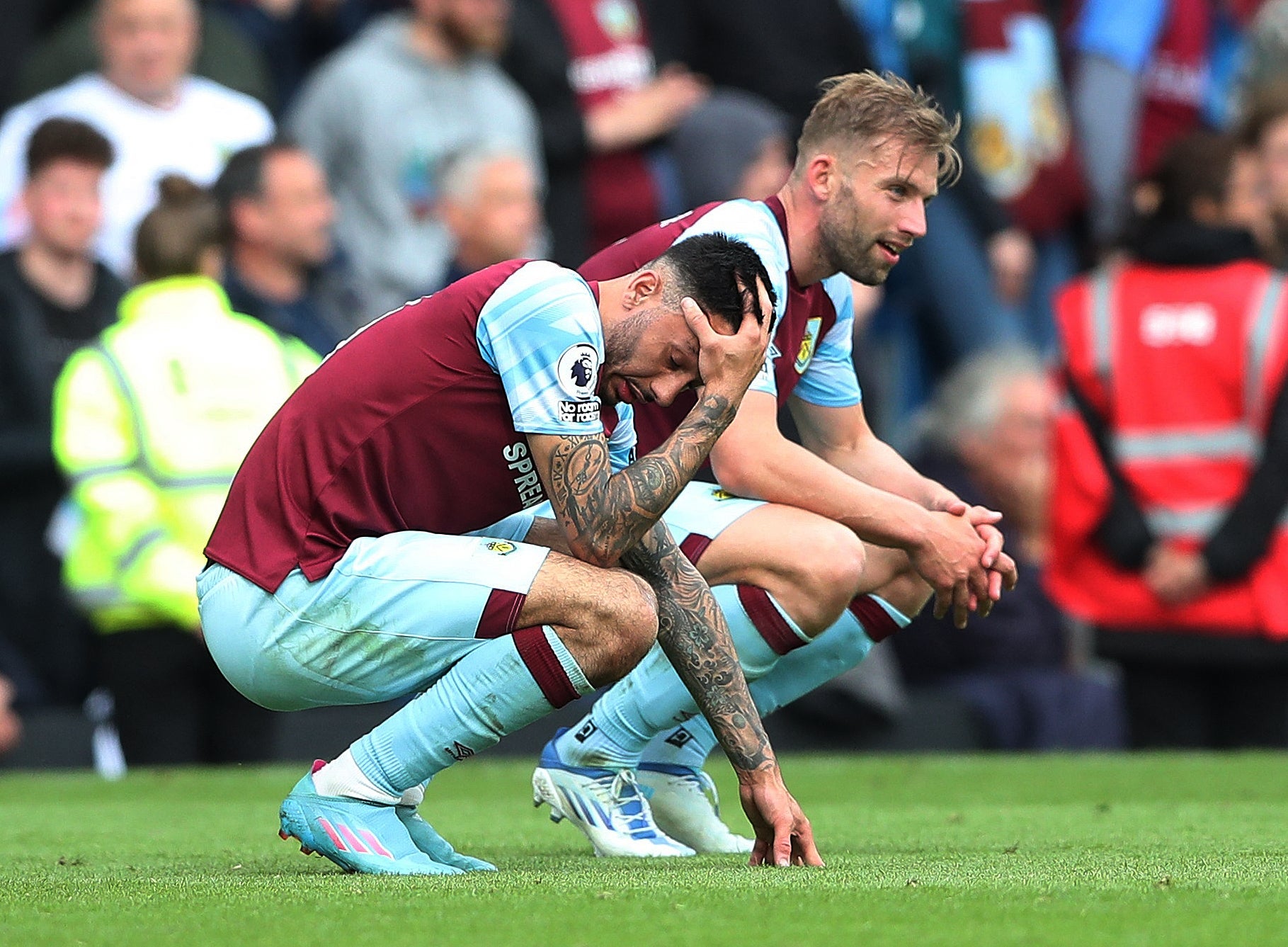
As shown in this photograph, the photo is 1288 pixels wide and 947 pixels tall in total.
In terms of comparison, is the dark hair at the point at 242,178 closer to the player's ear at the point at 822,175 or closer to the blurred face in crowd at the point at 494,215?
the blurred face in crowd at the point at 494,215

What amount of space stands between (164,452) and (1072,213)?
19.5 feet

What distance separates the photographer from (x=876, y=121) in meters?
5.52

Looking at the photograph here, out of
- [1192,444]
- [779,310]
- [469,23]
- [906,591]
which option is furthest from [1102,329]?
[779,310]

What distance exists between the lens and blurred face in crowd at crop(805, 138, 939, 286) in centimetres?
550

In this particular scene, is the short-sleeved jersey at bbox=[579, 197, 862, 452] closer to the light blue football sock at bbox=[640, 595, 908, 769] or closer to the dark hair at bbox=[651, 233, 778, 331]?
the dark hair at bbox=[651, 233, 778, 331]

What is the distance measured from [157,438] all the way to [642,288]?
3.81 meters

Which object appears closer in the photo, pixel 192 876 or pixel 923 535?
pixel 192 876

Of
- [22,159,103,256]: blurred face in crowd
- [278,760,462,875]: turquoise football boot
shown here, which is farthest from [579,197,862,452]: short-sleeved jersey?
[22,159,103,256]: blurred face in crowd

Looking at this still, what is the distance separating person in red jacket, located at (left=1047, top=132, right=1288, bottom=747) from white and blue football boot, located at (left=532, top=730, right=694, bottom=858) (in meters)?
3.77

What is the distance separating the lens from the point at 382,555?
483 cm

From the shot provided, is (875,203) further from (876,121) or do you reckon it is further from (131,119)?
(131,119)

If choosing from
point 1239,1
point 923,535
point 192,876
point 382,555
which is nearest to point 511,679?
point 382,555

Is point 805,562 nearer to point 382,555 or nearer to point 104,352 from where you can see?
point 382,555

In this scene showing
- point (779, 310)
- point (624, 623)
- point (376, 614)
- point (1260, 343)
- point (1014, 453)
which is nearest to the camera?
point (624, 623)
